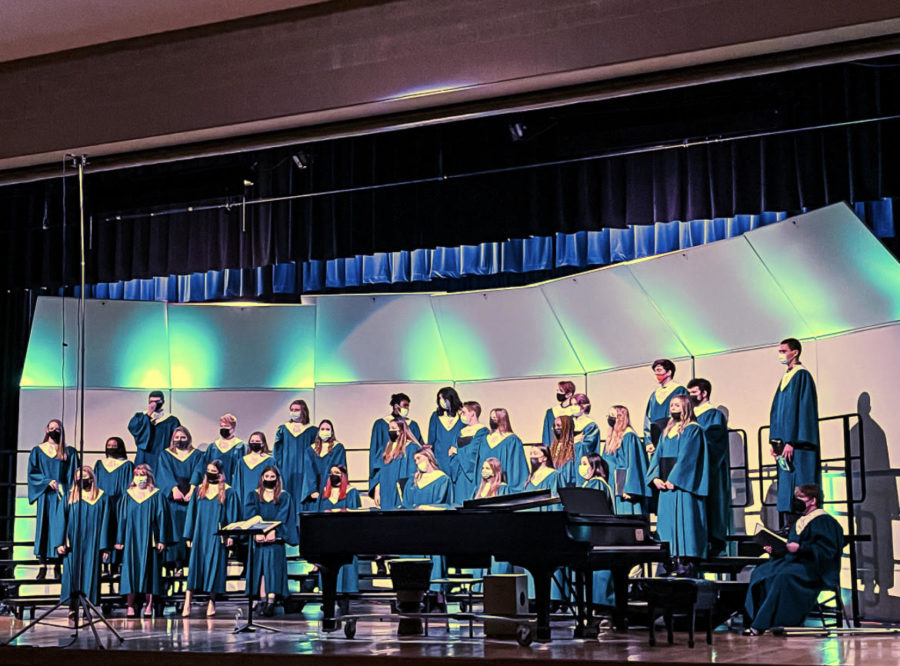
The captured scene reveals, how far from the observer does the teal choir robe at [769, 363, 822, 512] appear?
8.03m

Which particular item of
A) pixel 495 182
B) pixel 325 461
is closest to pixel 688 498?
pixel 495 182

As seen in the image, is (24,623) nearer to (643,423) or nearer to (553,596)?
(553,596)

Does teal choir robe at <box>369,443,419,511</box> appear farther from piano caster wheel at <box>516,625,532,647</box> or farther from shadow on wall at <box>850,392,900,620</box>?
piano caster wheel at <box>516,625,532,647</box>

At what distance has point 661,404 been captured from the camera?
894 centimetres

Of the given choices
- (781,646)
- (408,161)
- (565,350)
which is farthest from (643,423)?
(781,646)

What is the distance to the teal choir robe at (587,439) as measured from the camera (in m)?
9.45

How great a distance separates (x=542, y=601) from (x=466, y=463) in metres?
4.05

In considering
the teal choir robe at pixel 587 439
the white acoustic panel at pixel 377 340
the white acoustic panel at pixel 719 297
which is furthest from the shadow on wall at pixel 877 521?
the white acoustic panel at pixel 377 340

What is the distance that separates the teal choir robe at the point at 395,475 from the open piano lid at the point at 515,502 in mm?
3861

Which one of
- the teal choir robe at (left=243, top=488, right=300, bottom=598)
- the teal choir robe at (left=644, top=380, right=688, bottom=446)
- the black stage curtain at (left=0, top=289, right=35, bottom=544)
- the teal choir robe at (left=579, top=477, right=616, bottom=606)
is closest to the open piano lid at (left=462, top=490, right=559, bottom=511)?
the teal choir robe at (left=579, top=477, right=616, bottom=606)

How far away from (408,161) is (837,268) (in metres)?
3.64

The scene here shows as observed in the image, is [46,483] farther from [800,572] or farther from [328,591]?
[800,572]

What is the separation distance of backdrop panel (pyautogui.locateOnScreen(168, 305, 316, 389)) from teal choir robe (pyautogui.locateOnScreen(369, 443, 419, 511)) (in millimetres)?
1815

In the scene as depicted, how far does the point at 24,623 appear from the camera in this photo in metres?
8.43
